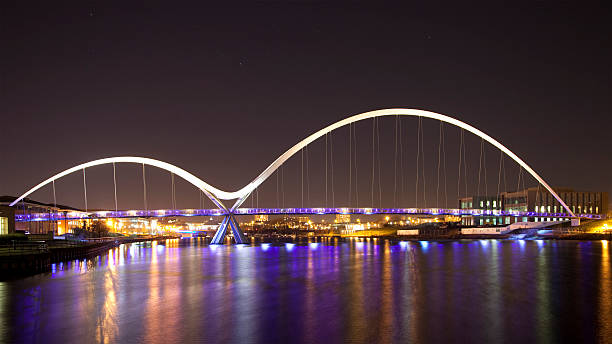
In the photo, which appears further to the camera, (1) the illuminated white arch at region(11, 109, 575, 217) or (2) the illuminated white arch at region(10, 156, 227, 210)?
(2) the illuminated white arch at region(10, 156, 227, 210)

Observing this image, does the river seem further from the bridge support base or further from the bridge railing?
the bridge support base

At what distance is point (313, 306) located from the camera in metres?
17.0

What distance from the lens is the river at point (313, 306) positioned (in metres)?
12.7

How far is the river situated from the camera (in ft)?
41.8

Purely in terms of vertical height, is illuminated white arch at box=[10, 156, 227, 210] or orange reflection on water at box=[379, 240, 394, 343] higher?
illuminated white arch at box=[10, 156, 227, 210]

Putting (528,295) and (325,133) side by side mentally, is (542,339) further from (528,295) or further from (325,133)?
(325,133)

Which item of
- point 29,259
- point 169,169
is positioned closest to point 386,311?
Answer: point 29,259

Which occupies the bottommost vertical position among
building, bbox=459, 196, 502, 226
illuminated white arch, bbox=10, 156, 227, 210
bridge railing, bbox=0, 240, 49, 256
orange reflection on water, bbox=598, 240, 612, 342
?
building, bbox=459, 196, 502, 226

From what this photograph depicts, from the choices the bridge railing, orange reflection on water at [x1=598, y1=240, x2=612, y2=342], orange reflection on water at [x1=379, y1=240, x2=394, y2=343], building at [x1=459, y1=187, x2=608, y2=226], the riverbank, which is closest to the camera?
orange reflection on water at [x1=379, y1=240, x2=394, y2=343]

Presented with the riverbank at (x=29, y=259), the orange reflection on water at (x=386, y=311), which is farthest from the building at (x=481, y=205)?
the riverbank at (x=29, y=259)

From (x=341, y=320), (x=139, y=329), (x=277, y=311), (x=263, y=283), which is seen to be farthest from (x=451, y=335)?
(x=263, y=283)

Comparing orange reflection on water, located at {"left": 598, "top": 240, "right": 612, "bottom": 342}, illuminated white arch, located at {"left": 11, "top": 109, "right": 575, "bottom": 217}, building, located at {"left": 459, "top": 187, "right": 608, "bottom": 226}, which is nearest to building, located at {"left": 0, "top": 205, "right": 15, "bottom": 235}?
illuminated white arch, located at {"left": 11, "top": 109, "right": 575, "bottom": 217}

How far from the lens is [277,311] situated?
16.2 meters

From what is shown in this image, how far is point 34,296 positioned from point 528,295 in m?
19.7
